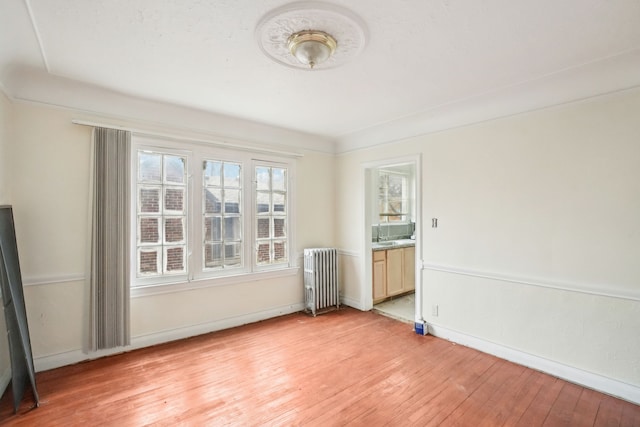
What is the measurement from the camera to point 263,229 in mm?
3975

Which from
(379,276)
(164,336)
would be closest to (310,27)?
(164,336)

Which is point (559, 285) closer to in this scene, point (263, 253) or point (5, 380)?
point (263, 253)

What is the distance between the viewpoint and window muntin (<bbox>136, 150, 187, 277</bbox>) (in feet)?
10.1

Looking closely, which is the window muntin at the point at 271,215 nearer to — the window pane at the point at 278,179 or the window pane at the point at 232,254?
the window pane at the point at 278,179

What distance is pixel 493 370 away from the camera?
8.65 ft

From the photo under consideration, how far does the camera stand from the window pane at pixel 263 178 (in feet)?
12.9

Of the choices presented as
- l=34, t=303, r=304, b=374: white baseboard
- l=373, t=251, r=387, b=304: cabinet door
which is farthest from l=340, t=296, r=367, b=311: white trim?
l=34, t=303, r=304, b=374: white baseboard

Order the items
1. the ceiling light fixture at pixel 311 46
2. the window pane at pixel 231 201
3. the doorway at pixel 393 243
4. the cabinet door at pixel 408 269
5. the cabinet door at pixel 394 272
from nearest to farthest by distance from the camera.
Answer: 1. the ceiling light fixture at pixel 311 46
2. the window pane at pixel 231 201
3. the doorway at pixel 393 243
4. the cabinet door at pixel 394 272
5. the cabinet door at pixel 408 269

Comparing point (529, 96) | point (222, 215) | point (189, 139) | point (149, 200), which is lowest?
point (222, 215)

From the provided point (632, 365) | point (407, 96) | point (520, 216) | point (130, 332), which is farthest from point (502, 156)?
point (130, 332)

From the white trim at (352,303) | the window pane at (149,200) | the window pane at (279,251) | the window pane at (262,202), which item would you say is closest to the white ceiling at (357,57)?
the window pane at (149,200)

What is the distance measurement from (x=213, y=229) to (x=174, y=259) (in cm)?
54

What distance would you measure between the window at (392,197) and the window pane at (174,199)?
11.0ft

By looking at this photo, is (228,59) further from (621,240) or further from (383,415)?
(621,240)
